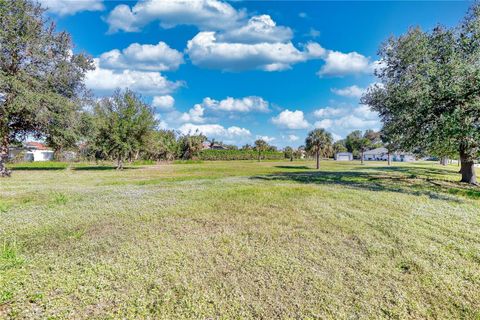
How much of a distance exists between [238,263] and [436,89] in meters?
16.1

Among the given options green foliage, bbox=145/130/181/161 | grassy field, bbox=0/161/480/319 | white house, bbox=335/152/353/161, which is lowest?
grassy field, bbox=0/161/480/319

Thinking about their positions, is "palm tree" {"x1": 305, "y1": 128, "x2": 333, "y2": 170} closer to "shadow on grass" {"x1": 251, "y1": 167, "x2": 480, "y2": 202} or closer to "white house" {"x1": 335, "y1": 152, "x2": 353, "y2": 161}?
"shadow on grass" {"x1": 251, "y1": 167, "x2": 480, "y2": 202}

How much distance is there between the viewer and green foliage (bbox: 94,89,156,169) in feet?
115

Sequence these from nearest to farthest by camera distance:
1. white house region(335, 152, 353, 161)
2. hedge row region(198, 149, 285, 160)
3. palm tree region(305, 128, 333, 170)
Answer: palm tree region(305, 128, 333, 170) < hedge row region(198, 149, 285, 160) < white house region(335, 152, 353, 161)

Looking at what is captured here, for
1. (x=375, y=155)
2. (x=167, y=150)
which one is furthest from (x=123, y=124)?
(x=375, y=155)

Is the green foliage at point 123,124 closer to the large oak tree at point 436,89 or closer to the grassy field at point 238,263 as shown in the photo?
the grassy field at point 238,263

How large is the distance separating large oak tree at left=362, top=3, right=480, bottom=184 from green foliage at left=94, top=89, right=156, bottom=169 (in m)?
28.8

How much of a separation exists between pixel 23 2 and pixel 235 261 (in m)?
27.0

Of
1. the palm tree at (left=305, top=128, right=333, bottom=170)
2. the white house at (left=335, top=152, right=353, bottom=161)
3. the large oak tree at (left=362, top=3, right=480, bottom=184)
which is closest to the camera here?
the large oak tree at (left=362, top=3, right=480, bottom=184)

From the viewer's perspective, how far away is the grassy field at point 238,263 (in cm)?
429

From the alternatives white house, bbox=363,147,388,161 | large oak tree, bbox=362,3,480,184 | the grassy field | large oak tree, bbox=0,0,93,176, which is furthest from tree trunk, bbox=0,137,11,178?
white house, bbox=363,147,388,161

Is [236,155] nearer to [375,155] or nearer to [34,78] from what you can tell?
[34,78]

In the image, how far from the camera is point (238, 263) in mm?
5742

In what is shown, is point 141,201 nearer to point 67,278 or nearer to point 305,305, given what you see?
point 67,278
